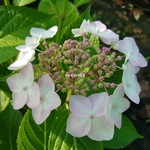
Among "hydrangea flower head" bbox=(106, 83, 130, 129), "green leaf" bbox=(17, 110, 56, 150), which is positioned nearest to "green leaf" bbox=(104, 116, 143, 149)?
"green leaf" bbox=(17, 110, 56, 150)

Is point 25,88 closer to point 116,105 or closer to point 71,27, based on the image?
point 116,105

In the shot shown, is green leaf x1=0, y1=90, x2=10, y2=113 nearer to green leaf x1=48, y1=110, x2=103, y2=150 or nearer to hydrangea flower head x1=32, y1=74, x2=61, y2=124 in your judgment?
green leaf x1=48, y1=110, x2=103, y2=150

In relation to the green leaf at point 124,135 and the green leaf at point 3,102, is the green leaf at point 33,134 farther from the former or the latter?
the green leaf at point 3,102

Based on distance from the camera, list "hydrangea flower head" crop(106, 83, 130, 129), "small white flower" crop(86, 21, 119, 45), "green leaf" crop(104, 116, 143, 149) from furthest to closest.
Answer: "green leaf" crop(104, 116, 143, 149), "small white flower" crop(86, 21, 119, 45), "hydrangea flower head" crop(106, 83, 130, 129)

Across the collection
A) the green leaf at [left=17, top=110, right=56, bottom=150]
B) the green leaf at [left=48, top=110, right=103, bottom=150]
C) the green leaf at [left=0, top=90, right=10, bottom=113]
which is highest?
the green leaf at [left=48, top=110, right=103, bottom=150]

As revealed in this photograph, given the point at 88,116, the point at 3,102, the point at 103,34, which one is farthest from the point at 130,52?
the point at 3,102

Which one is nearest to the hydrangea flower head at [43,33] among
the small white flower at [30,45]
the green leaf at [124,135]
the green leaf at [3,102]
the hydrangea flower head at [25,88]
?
the small white flower at [30,45]
